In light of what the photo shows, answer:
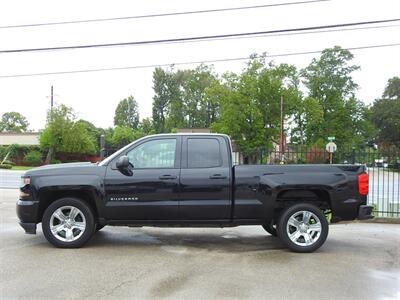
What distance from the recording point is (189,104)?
3110 inches

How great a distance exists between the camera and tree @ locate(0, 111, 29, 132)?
364 ft

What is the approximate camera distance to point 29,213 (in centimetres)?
723

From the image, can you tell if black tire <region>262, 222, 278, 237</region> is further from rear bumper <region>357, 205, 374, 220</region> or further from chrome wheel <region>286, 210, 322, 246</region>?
rear bumper <region>357, 205, 374, 220</region>

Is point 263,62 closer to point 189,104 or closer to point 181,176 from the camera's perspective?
point 189,104

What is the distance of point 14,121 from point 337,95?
86452 mm

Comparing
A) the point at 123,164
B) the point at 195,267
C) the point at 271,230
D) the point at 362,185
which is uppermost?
the point at 123,164

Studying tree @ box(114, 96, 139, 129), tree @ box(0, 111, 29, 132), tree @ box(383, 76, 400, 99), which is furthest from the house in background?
tree @ box(383, 76, 400, 99)

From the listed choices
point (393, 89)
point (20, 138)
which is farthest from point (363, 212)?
point (393, 89)

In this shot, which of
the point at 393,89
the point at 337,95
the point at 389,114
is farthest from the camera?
the point at 393,89

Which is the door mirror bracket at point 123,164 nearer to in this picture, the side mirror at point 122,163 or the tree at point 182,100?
the side mirror at point 122,163

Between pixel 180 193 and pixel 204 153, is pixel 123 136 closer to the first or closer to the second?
pixel 204 153

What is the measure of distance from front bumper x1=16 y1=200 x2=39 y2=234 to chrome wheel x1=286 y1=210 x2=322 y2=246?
4158mm

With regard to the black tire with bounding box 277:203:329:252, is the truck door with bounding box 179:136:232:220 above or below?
above

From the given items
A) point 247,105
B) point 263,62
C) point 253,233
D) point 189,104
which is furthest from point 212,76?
point 253,233
